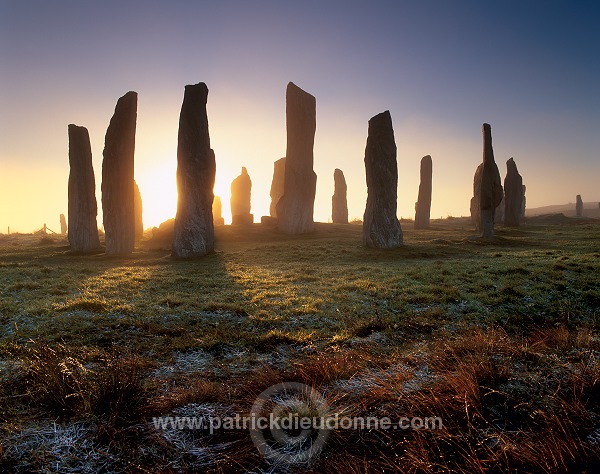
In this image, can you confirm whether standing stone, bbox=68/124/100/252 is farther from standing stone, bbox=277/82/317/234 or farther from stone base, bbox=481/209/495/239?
stone base, bbox=481/209/495/239

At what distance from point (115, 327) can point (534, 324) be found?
8276mm

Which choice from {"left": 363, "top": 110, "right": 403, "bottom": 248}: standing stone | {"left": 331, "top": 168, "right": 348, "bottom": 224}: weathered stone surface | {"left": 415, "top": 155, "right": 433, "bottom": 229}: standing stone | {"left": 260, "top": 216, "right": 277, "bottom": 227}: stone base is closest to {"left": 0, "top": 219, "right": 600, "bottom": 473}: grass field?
{"left": 363, "top": 110, "right": 403, "bottom": 248}: standing stone

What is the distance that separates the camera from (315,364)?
15.8ft

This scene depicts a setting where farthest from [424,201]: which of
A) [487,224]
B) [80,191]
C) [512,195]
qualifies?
[80,191]

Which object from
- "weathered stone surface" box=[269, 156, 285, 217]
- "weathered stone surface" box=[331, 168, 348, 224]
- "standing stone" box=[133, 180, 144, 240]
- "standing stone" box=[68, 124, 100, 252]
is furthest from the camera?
"weathered stone surface" box=[331, 168, 348, 224]

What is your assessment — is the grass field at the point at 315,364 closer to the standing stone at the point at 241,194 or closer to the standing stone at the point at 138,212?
the standing stone at the point at 138,212

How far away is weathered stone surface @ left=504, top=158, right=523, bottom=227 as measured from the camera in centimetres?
3475

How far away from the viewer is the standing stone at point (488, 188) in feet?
81.3

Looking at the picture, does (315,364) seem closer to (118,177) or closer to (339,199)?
(118,177)

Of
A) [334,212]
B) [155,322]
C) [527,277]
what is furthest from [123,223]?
[334,212]

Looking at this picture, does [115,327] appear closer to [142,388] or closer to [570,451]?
[142,388]

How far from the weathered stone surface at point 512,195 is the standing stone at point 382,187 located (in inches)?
759

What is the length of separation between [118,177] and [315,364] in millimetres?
18380

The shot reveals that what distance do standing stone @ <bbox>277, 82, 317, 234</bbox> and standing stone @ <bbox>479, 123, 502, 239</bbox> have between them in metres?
11.8
